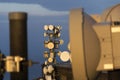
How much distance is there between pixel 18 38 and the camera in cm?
263

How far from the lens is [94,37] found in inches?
140

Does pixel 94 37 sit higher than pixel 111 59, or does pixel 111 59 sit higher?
pixel 94 37

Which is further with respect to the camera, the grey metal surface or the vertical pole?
the grey metal surface

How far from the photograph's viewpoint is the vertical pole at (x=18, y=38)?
2592mm

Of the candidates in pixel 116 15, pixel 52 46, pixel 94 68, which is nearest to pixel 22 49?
pixel 94 68

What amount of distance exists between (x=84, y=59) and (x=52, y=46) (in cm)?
709

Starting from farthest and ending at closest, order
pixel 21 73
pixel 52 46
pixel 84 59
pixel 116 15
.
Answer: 1. pixel 52 46
2. pixel 116 15
3. pixel 84 59
4. pixel 21 73

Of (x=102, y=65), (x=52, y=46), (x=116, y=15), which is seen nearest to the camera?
(x=102, y=65)

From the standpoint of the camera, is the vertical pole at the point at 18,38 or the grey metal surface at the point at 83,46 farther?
the grey metal surface at the point at 83,46

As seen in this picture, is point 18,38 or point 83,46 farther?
point 83,46

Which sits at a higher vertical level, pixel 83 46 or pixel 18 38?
pixel 18 38

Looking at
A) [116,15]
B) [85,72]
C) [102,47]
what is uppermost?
[116,15]

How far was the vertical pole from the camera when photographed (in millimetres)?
2592

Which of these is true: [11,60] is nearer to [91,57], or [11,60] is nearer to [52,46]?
[91,57]
